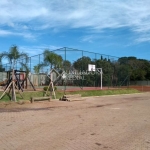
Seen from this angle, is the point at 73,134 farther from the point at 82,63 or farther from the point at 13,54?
the point at 82,63

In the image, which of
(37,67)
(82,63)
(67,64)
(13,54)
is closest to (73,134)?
(13,54)

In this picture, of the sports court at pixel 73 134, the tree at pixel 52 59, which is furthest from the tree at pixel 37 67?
the sports court at pixel 73 134

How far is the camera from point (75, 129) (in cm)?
851

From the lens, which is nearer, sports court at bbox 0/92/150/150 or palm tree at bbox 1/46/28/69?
sports court at bbox 0/92/150/150

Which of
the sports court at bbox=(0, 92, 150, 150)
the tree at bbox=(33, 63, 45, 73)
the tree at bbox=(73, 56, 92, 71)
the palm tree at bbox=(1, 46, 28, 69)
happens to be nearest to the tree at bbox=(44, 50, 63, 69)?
the tree at bbox=(33, 63, 45, 73)

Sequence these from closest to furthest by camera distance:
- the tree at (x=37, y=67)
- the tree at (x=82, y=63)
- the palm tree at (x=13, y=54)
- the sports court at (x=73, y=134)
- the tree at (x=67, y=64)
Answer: the sports court at (x=73, y=134)
the palm tree at (x=13, y=54)
the tree at (x=67, y=64)
the tree at (x=82, y=63)
the tree at (x=37, y=67)

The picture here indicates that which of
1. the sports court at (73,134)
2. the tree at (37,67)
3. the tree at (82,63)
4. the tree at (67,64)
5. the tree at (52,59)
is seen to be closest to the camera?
the sports court at (73,134)

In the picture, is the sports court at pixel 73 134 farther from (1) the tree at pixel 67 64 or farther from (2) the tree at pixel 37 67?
(2) the tree at pixel 37 67

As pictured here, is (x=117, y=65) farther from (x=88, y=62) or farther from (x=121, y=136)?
(x=121, y=136)

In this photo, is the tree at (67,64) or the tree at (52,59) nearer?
the tree at (67,64)

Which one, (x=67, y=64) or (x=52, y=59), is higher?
(x=52, y=59)

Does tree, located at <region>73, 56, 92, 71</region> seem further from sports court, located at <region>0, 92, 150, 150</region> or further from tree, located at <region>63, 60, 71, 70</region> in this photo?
sports court, located at <region>0, 92, 150, 150</region>

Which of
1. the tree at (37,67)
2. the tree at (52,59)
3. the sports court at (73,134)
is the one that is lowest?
the sports court at (73,134)

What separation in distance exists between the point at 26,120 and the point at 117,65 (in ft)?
93.7
